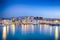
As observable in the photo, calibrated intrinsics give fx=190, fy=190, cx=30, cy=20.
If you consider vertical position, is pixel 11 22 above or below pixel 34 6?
below

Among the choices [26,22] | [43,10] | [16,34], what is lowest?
[16,34]

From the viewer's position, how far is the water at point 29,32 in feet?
15.0

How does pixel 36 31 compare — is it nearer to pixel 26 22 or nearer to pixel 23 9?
pixel 26 22

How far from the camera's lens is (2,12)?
4.82 meters

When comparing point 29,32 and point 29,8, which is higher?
point 29,8

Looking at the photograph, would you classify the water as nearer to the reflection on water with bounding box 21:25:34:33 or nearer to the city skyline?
the reflection on water with bounding box 21:25:34:33

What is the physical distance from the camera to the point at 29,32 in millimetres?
4871

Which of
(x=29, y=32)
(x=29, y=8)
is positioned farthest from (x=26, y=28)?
(x=29, y=8)

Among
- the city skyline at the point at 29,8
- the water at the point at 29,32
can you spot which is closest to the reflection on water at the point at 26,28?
the water at the point at 29,32

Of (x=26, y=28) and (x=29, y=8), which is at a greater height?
(x=29, y=8)

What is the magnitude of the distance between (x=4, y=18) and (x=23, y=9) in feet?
1.77

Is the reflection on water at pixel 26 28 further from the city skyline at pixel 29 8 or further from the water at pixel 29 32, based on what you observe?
the city skyline at pixel 29 8

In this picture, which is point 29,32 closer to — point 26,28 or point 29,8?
point 26,28

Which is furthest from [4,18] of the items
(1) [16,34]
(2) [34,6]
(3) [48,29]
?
(3) [48,29]
